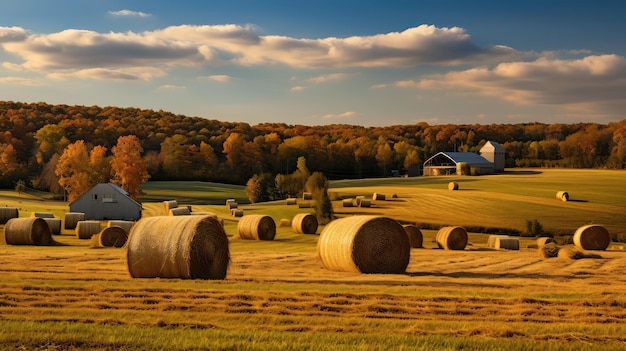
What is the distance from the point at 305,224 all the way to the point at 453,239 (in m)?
13.5

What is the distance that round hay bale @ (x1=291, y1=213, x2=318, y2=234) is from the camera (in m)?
50.3

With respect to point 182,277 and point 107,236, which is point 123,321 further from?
point 107,236

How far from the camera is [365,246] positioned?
24.0 meters

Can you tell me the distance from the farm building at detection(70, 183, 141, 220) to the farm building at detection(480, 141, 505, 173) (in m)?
83.9

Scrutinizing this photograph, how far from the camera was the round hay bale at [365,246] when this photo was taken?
23953 mm

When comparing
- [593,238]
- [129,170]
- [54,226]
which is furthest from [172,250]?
[129,170]

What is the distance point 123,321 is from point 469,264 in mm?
19353

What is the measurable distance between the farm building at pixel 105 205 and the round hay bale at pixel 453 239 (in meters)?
34.9

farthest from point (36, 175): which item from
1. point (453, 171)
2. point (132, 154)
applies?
point (453, 171)

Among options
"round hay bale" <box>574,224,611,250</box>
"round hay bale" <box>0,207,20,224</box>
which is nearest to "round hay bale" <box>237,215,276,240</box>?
"round hay bale" <box>574,224,611,250</box>

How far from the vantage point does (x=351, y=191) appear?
9119 centimetres

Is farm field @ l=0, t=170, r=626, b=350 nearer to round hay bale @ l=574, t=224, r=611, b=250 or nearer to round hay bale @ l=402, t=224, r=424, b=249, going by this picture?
round hay bale @ l=402, t=224, r=424, b=249

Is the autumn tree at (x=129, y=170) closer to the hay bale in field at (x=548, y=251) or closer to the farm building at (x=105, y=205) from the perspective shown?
the farm building at (x=105, y=205)

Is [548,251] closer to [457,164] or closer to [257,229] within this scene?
[257,229]
